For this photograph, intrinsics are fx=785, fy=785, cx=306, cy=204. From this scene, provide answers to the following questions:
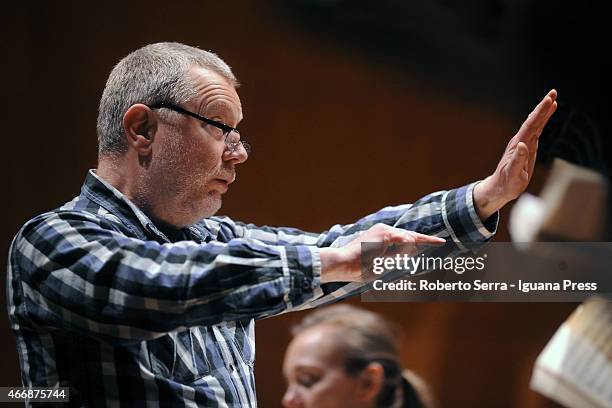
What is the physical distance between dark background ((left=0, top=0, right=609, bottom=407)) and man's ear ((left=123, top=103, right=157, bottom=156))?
1.02 feet

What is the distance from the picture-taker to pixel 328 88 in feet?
5.09

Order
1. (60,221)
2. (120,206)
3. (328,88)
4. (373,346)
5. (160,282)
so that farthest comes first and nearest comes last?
(328,88) < (373,346) < (120,206) < (60,221) < (160,282)

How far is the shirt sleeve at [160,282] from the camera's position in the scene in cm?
96

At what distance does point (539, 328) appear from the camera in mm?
1494

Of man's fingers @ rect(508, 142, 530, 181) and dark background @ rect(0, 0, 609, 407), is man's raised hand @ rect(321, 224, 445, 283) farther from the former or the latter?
dark background @ rect(0, 0, 609, 407)

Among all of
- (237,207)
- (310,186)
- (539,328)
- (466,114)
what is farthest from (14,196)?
(539,328)

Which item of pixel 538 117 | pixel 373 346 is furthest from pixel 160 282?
pixel 538 117

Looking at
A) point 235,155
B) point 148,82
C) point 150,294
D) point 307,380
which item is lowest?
point 307,380

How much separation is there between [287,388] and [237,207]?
1.25 feet

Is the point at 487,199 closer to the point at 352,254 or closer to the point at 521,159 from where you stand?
the point at 521,159

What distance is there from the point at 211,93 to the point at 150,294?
1.29ft

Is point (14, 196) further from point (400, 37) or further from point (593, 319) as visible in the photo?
point (593, 319)

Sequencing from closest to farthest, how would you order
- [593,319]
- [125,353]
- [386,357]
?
[125,353] → [386,357] → [593,319]

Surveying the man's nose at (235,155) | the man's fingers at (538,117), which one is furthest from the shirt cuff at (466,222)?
the man's nose at (235,155)
